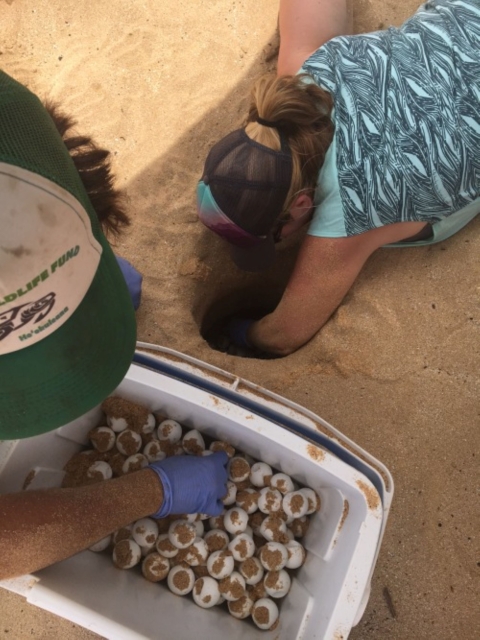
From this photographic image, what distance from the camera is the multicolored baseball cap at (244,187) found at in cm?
97

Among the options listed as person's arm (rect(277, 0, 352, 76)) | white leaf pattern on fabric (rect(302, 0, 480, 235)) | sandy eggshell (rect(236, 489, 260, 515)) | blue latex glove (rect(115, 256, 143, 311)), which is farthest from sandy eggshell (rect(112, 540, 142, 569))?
person's arm (rect(277, 0, 352, 76))

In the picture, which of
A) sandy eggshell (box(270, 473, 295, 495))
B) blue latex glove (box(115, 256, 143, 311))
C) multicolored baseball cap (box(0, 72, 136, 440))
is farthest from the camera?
blue latex glove (box(115, 256, 143, 311))

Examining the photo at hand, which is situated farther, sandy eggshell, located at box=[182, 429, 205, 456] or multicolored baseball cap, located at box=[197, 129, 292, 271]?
sandy eggshell, located at box=[182, 429, 205, 456]

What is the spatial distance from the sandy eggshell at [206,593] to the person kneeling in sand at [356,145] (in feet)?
2.32

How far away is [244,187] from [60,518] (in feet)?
2.26

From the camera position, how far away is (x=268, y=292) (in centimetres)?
157

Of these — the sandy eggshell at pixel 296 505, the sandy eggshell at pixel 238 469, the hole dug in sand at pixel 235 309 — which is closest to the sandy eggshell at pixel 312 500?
the sandy eggshell at pixel 296 505

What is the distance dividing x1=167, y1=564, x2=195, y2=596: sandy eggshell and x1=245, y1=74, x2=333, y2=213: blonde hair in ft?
2.59

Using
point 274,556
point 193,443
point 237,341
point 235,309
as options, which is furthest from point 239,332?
point 274,556

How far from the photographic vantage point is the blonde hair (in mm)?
986

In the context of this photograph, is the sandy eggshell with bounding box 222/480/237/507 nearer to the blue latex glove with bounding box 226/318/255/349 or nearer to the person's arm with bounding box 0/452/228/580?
the person's arm with bounding box 0/452/228/580

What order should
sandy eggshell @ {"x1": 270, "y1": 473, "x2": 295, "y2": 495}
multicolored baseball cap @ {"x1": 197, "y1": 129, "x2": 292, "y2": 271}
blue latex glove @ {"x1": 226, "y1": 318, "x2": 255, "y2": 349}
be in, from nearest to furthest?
1. multicolored baseball cap @ {"x1": 197, "y1": 129, "x2": 292, "y2": 271}
2. sandy eggshell @ {"x1": 270, "y1": 473, "x2": 295, "y2": 495}
3. blue latex glove @ {"x1": 226, "y1": 318, "x2": 255, "y2": 349}

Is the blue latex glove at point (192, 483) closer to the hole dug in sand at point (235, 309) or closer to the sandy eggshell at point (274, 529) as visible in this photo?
the sandy eggshell at point (274, 529)

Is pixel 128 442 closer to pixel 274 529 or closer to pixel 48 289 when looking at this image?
pixel 274 529
